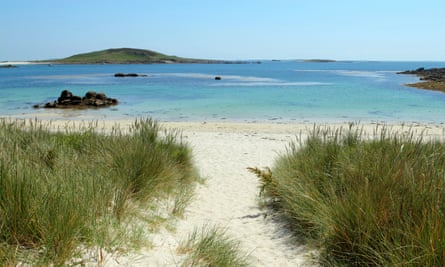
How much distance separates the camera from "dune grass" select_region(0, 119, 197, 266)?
10.5 feet

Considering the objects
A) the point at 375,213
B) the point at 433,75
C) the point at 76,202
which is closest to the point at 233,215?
the point at 375,213

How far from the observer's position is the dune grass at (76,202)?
321 cm

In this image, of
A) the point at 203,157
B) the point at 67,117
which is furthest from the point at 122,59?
the point at 203,157

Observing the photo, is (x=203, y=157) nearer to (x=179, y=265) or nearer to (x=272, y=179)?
(x=272, y=179)

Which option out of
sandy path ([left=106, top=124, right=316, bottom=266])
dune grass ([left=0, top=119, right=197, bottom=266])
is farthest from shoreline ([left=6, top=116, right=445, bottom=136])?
dune grass ([left=0, top=119, right=197, bottom=266])

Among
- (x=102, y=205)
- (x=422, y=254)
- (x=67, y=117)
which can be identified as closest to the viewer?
(x=422, y=254)

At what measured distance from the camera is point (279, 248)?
16.1 feet

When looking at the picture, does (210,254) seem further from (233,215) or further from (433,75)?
(433,75)

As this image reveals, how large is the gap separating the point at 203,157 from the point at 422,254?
8233mm

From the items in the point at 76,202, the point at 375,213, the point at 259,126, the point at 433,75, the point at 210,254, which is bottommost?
the point at 259,126

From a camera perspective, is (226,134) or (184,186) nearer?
(184,186)

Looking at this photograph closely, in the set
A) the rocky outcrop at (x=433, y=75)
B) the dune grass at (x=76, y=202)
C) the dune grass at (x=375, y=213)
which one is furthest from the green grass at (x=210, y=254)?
the rocky outcrop at (x=433, y=75)

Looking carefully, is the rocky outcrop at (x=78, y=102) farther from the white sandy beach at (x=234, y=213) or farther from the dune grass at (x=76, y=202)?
the dune grass at (x=76, y=202)

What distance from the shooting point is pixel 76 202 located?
3.56 m
